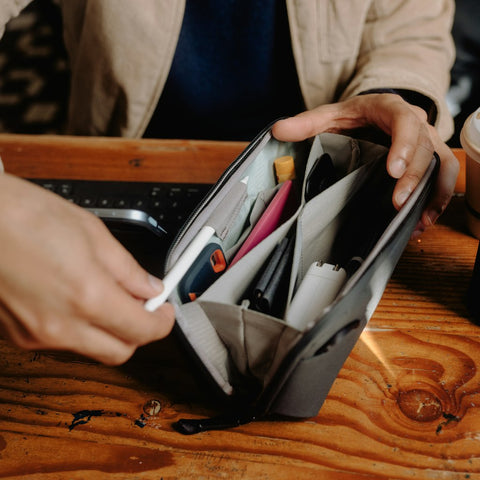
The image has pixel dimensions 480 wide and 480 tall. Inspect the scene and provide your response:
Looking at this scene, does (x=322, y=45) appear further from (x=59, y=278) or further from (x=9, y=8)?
(x=59, y=278)

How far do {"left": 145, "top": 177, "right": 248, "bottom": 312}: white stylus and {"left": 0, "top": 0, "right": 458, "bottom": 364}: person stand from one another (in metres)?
0.01

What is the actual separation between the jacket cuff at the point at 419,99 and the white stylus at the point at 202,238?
31 centimetres

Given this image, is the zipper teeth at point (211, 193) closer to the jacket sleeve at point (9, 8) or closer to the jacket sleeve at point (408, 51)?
the jacket sleeve at point (408, 51)

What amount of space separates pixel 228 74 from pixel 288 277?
55 cm

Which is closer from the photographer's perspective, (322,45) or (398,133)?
(398,133)

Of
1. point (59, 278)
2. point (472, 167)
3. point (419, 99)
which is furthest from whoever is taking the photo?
point (419, 99)

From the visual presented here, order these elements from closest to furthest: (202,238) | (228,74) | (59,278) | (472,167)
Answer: (59,278) < (202,238) < (472,167) < (228,74)

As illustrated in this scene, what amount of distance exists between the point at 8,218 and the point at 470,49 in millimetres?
913

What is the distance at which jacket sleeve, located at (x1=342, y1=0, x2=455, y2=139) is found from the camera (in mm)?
611

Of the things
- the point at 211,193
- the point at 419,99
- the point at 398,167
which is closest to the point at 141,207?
the point at 211,193

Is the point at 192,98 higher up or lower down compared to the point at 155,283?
lower down

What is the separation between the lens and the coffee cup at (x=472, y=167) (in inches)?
16.8

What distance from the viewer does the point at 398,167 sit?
1.32 feet

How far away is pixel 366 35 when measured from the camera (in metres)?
0.70
